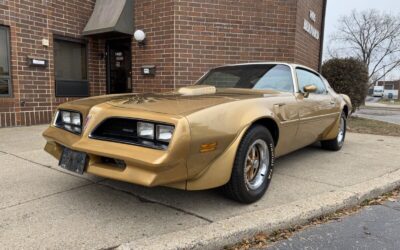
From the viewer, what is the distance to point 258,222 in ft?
9.03

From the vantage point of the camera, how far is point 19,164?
4391 mm

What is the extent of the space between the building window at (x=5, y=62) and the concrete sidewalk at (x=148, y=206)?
10.2 feet

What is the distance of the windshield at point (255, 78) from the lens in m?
4.19

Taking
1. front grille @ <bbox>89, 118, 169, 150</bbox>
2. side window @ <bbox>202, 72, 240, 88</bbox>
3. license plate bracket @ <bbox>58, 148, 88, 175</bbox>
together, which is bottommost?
license plate bracket @ <bbox>58, 148, 88, 175</bbox>

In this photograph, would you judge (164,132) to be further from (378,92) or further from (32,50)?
(378,92)

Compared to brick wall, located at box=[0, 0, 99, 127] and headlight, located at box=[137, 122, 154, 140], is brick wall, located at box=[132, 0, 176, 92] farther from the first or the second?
headlight, located at box=[137, 122, 154, 140]

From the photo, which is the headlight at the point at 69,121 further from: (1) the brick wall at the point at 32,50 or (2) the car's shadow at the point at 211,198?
(1) the brick wall at the point at 32,50

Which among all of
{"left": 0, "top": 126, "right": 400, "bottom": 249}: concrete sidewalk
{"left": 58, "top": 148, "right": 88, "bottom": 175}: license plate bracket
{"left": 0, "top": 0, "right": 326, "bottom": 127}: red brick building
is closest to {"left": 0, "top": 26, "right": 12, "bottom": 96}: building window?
{"left": 0, "top": 0, "right": 326, "bottom": 127}: red brick building

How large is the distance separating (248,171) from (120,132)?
1.23 meters

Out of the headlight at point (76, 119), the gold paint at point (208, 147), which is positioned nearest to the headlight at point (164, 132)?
the gold paint at point (208, 147)

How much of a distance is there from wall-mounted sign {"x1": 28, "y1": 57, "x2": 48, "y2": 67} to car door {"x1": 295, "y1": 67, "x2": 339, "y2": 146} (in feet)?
18.7

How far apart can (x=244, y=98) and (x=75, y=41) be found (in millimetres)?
6621

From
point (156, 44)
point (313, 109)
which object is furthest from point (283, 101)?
point (156, 44)

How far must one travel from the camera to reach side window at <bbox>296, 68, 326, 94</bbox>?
4496 mm
